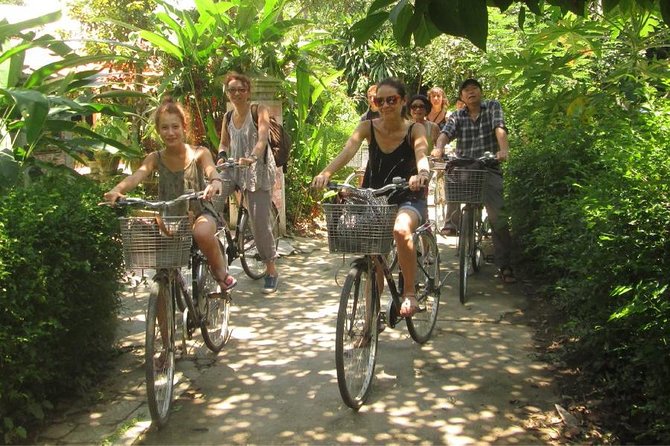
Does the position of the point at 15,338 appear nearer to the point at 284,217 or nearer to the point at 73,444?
the point at 73,444

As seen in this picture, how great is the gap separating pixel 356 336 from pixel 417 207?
3.55ft

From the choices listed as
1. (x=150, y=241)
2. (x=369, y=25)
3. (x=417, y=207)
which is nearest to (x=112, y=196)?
(x=150, y=241)

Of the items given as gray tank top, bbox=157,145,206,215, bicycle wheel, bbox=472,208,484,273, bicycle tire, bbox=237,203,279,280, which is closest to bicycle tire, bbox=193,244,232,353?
gray tank top, bbox=157,145,206,215

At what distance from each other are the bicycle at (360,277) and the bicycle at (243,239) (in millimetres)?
2539

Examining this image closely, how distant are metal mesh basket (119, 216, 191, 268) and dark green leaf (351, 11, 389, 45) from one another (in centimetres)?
239

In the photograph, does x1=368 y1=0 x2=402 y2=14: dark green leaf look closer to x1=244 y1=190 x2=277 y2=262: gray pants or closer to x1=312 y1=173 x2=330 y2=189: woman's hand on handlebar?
x1=312 y1=173 x2=330 y2=189: woman's hand on handlebar

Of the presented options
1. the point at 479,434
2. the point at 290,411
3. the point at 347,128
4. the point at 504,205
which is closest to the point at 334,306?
the point at 504,205

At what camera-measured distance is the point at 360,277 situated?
4758mm

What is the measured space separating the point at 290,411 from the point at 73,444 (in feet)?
4.18

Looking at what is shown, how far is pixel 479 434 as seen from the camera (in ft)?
14.0

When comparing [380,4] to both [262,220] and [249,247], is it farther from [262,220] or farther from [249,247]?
[249,247]

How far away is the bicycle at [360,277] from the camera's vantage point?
454 cm

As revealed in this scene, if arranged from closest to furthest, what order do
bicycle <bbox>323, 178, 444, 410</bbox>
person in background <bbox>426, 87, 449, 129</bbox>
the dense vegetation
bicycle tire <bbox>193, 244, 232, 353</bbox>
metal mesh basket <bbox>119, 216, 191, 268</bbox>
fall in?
the dense vegetation, metal mesh basket <bbox>119, 216, 191, 268</bbox>, bicycle <bbox>323, 178, 444, 410</bbox>, bicycle tire <bbox>193, 244, 232, 353</bbox>, person in background <bbox>426, 87, 449, 129</bbox>

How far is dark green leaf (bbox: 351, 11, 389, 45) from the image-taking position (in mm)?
2383
